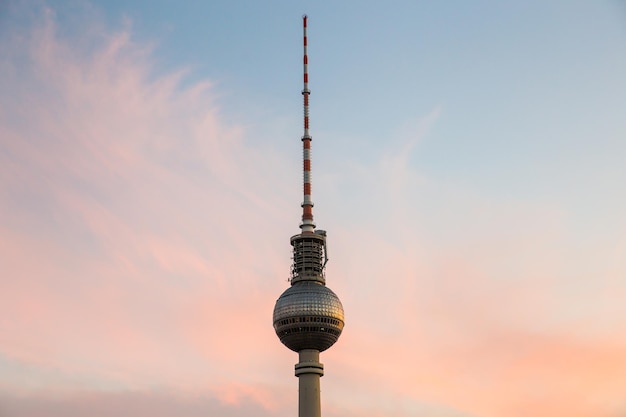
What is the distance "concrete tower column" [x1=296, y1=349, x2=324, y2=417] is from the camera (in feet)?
602

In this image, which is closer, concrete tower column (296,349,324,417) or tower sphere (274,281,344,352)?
concrete tower column (296,349,324,417)

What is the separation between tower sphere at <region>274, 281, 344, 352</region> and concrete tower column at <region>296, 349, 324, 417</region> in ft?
6.67

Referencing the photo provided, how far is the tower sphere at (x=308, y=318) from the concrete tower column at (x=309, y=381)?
6.67 ft

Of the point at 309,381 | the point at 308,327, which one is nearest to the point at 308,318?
the point at 308,327

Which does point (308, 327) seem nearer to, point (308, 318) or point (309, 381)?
point (308, 318)

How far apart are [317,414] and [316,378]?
817 centimetres

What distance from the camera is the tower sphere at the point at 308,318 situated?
7357 inches

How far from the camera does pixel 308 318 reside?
612ft

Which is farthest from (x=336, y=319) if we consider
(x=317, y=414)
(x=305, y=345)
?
(x=317, y=414)

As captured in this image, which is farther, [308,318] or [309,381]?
[309,381]

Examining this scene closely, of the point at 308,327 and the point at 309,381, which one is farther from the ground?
the point at 308,327

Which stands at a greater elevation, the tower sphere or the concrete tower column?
the tower sphere

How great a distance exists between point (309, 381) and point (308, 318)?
13530mm

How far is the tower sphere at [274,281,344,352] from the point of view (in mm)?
186875
